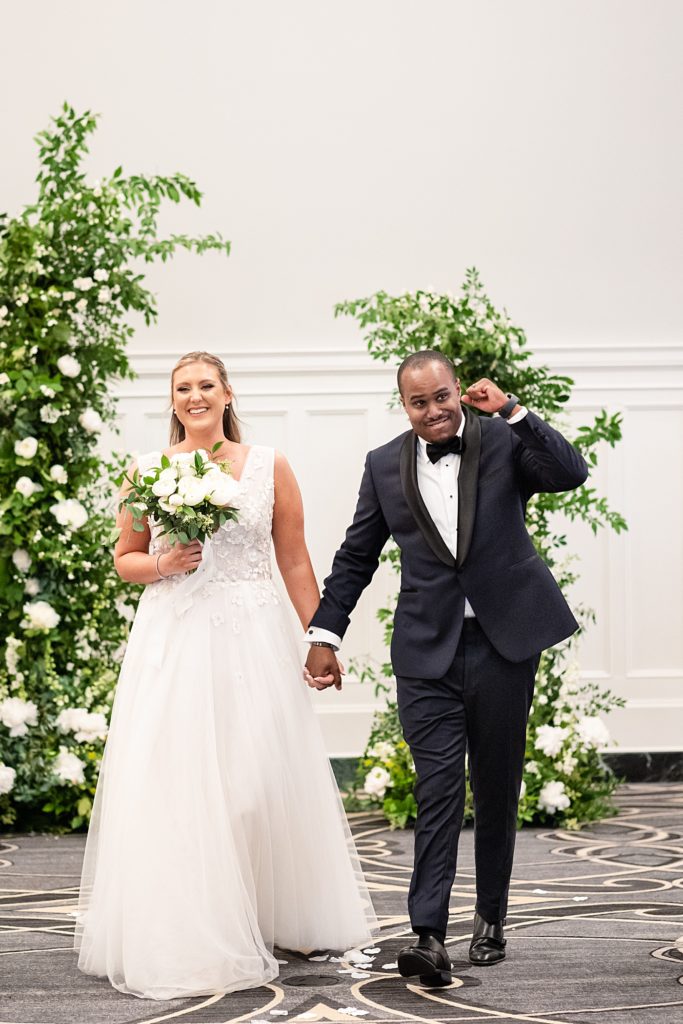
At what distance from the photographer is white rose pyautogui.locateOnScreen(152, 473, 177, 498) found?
134 inches

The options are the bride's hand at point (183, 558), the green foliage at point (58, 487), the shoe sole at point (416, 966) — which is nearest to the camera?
the shoe sole at point (416, 966)

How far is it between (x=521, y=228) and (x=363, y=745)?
315 centimetres

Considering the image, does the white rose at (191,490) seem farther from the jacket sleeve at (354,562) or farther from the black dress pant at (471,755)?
the black dress pant at (471,755)

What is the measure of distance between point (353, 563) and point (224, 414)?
76cm

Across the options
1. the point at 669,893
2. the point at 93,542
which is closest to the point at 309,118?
the point at 93,542

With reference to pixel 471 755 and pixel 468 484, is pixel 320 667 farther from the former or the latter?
pixel 468 484

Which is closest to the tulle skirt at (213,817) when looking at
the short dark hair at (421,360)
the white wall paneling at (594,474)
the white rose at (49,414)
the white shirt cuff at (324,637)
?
the white shirt cuff at (324,637)

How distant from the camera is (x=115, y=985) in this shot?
3299 mm

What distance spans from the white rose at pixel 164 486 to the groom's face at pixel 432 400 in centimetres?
70

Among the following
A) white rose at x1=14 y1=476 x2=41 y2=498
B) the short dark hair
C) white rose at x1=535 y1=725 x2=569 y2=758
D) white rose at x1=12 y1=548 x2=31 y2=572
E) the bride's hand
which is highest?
the short dark hair

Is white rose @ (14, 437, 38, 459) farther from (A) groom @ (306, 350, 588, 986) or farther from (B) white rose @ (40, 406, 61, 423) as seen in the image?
(A) groom @ (306, 350, 588, 986)

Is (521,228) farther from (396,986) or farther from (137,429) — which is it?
(396,986)

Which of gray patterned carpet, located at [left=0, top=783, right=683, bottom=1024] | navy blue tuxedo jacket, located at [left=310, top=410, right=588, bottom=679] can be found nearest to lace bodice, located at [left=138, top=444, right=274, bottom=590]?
navy blue tuxedo jacket, located at [left=310, top=410, right=588, bottom=679]

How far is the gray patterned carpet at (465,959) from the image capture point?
3.04 meters
